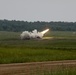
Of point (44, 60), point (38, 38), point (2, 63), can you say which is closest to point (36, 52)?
point (44, 60)

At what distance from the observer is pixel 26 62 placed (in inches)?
1678

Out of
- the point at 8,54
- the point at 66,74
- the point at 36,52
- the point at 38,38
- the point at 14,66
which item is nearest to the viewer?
the point at 66,74

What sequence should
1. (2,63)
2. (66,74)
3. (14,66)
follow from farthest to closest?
(2,63) → (14,66) → (66,74)

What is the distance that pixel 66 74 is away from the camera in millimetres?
25031

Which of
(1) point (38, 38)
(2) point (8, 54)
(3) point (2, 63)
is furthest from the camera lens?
(1) point (38, 38)

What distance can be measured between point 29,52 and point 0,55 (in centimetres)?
633

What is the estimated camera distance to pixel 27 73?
31891 millimetres

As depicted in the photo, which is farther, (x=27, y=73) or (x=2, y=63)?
(x=2, y=63)

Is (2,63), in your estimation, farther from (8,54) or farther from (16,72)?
(8,54)

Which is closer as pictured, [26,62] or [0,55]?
[26,62]

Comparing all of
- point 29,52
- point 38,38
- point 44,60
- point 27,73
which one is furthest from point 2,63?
point 38,38

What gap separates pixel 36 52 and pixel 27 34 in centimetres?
6971

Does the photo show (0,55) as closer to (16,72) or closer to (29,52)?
(29,52)

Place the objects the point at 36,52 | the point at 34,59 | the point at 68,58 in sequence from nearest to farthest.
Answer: the point at 34,59 → the point at 68,58 → the point at 36,52
